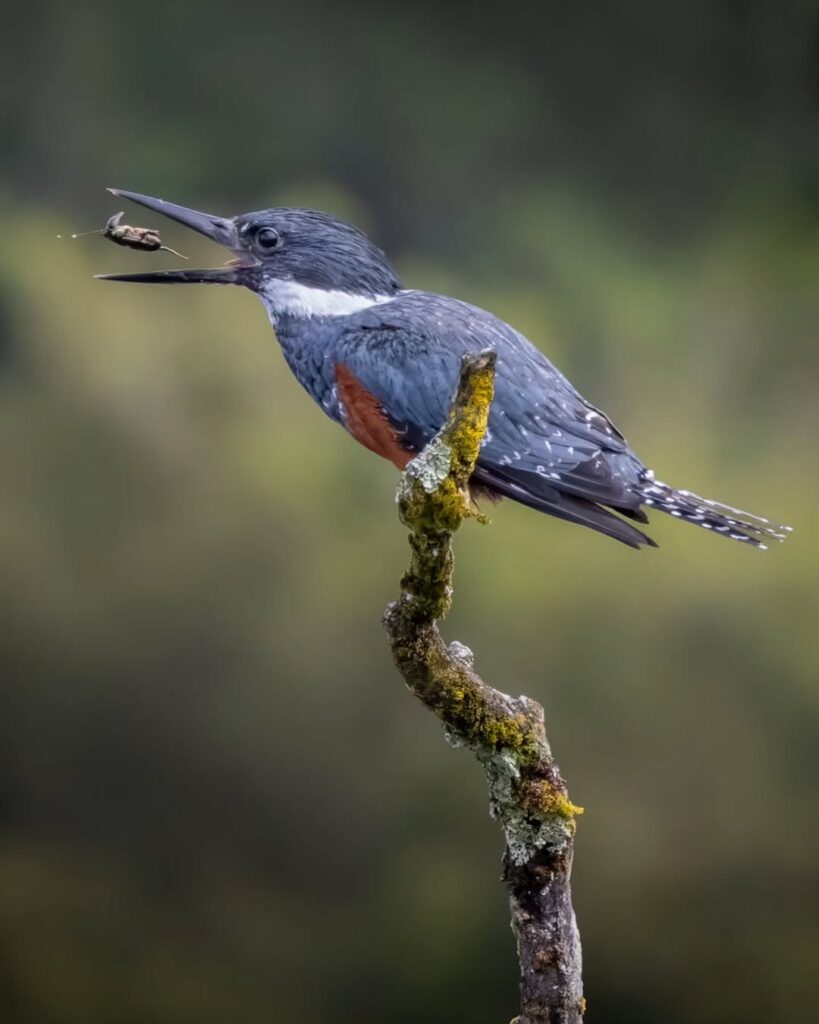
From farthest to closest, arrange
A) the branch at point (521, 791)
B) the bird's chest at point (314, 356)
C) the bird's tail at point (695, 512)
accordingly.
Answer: the bird's chest at point (314, 356) → the bird's tail at point (695, 512) → the branch at point (521, 791)

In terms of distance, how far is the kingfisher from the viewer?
85.0 inches

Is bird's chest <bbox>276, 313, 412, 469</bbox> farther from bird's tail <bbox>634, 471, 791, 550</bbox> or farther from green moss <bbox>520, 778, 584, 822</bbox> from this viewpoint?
green moss <bbox>520, 778, 584, 822</bbox>

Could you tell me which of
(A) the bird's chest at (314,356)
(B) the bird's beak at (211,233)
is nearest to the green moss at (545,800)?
(A) the bird's chest at (314,356)

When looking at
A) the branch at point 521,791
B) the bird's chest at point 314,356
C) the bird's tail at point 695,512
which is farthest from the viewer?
the bird's chest at point 314,356

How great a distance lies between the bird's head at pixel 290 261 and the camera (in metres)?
2.35

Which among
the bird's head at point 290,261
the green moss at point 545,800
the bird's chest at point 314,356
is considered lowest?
the green moss at point 545,800

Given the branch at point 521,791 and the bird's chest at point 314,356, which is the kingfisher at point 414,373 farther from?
the branch at point 521,791

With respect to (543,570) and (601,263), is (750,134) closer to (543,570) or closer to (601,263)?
(601,263)

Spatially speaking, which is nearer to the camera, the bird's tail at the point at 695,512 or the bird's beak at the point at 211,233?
the bird's tail at the point at 695,512

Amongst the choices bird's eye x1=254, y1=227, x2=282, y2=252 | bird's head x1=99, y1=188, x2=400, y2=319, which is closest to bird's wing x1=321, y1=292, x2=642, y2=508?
bird's head x1=99, y1=188, x2=400, y2=319

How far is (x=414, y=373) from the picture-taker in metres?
2.18

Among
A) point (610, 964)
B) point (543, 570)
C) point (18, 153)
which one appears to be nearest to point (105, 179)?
point (18, 153)

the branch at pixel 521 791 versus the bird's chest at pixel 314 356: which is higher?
the bird's chest at pixel 314 356

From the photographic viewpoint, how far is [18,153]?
9.79ft
